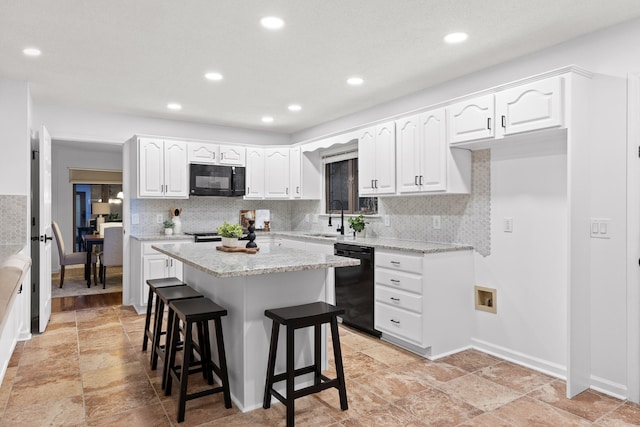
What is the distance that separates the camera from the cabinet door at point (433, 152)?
354 cm

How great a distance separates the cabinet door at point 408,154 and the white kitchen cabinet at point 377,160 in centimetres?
9

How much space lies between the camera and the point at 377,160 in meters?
4.25

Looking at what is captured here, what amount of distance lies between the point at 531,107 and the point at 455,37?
28.1 inches

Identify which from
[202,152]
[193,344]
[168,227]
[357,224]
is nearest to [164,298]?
[193,344]

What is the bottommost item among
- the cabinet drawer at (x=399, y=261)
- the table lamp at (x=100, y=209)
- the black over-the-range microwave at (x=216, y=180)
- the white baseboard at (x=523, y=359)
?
the white baseboard at (x=523, y=359)

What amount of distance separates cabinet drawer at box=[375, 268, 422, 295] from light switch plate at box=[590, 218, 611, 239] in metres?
1.24

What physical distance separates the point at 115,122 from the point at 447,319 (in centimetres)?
442

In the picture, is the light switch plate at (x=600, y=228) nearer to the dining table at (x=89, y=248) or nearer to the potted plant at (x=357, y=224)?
the potted plant at (x=357, y=224)

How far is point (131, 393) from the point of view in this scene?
8.93 ft

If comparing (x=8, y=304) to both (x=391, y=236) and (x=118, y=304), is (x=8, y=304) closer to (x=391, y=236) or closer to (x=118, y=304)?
(x=391, y=236)

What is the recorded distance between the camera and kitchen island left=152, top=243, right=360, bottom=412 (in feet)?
8.10

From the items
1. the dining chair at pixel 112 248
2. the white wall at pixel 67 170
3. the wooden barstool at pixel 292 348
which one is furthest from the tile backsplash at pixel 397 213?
the white wall at pixel 67 170

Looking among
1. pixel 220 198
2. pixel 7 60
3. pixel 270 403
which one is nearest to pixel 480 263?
pixel 270 403

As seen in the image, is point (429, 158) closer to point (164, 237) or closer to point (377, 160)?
point (377, 160)
